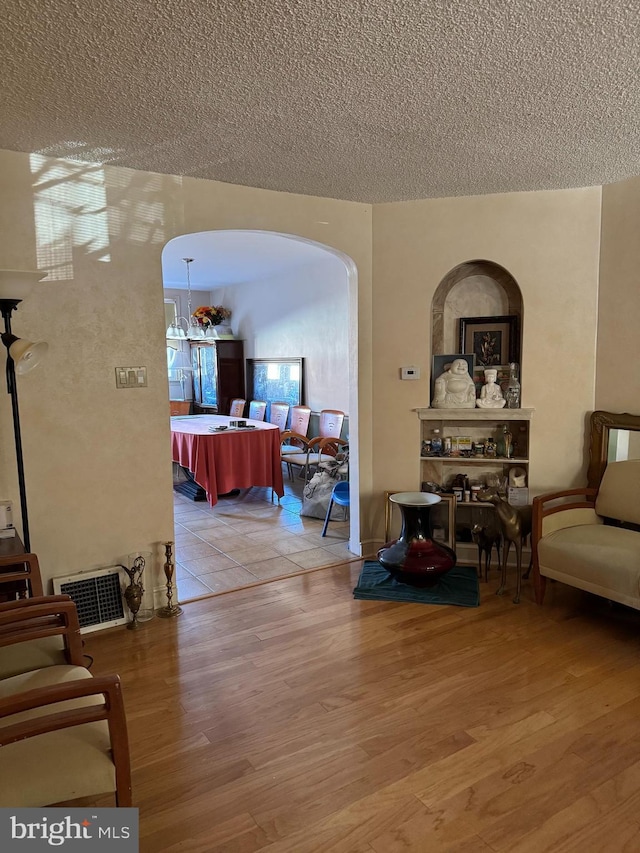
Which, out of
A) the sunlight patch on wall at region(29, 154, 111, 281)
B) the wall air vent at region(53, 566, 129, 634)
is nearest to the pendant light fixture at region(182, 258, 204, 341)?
the sunlight patch on wall at region(29, 154, 111, 281)

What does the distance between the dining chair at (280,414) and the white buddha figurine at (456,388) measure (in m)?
3.59

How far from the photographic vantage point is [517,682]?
2.63 metres

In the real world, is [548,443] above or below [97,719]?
above

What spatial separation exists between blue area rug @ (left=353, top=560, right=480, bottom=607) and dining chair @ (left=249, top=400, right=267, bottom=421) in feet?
14.4

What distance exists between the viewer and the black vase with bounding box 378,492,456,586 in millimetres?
3533

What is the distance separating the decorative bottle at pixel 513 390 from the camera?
3980 mm

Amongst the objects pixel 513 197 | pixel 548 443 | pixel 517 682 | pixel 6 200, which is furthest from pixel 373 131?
pixel 517 682

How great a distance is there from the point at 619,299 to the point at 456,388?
1127 mm

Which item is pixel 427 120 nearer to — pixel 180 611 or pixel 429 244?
pixel 429 244

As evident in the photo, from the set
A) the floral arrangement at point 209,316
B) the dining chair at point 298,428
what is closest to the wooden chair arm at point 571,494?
the dining chair at point 298,428

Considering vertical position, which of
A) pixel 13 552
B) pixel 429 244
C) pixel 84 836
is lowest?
pixel 84 836

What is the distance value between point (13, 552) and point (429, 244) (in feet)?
10.1

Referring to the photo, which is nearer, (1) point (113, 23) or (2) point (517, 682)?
(1) point (113, 23)

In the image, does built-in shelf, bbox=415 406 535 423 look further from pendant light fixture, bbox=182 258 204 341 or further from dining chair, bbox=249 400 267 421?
dining chair, bbox=249 400 267 421
